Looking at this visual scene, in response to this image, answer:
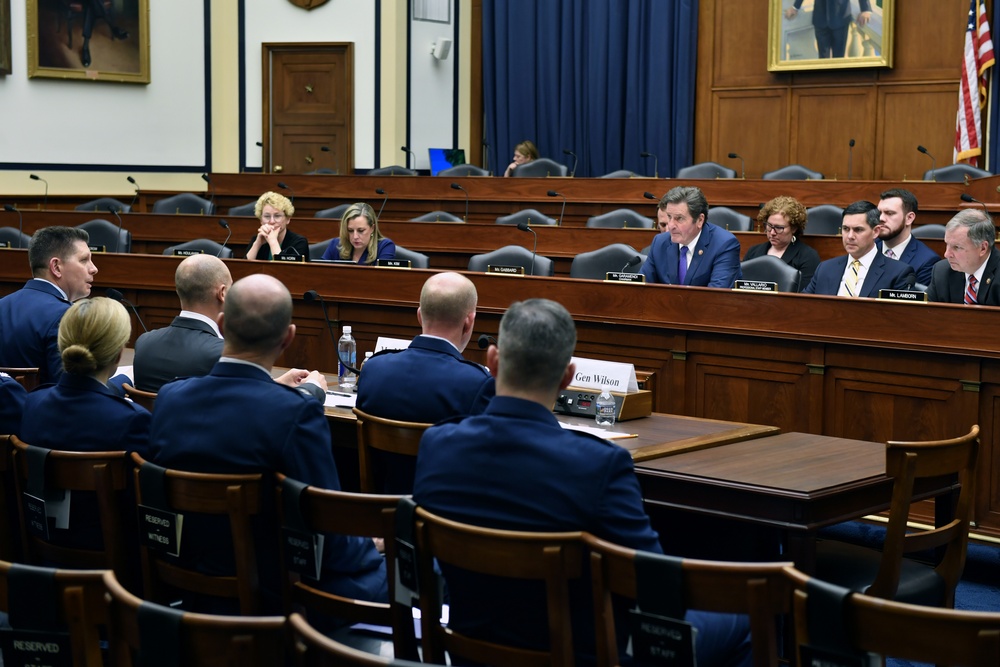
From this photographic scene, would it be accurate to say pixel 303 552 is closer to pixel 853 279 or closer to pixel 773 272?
pixel 773 272

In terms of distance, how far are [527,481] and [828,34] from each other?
9.38 metres

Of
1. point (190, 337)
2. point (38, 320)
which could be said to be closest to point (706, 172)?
point (38, 320)

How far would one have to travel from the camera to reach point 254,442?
246cm

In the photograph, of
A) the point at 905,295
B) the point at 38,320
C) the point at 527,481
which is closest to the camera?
the point at 527,481

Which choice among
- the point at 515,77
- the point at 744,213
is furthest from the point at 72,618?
the point at 515,77

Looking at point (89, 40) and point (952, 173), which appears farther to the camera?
point (89, 40)

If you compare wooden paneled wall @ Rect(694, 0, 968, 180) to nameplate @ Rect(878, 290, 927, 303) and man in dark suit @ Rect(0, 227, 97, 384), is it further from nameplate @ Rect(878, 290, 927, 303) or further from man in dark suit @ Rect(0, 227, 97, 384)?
man in dark suit @ Rect(0, 227, 97, 384)

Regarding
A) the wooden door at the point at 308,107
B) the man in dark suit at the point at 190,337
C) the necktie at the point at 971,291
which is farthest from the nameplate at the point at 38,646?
the wooden door at the point at 308,107

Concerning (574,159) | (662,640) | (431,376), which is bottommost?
(662,640)

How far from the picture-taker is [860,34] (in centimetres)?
1032

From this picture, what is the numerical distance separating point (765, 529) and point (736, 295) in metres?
1.76

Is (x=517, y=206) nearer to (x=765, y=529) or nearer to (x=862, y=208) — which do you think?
(x=862, y=208)

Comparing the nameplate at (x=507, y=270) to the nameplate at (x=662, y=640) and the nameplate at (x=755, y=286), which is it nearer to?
the nameplate at (x=755, y=286)

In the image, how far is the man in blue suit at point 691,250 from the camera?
5875mm
